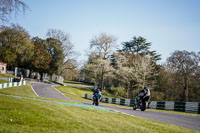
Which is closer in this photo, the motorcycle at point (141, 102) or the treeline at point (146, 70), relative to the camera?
the motorcycle at point (141, 102)

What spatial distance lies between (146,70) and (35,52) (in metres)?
33.2

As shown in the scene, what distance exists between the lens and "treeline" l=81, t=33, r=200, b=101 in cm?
4319

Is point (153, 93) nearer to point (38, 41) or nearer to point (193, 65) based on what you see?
point (193, 65)

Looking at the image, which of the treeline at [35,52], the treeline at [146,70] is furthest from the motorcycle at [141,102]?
the treeline at [35,52]

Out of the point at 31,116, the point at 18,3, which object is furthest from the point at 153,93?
the point at 31,116

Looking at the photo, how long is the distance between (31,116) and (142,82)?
46458 mm

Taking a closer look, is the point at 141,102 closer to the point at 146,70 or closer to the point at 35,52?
the point at 146,70

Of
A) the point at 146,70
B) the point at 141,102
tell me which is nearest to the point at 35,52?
the point at 146,70

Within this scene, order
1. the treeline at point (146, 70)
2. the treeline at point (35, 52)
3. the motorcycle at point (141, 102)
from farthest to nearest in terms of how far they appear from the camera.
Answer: the treeline at point (35, 52) < the treeline at point (146, 70) < the motorcycle at point (141, 102)

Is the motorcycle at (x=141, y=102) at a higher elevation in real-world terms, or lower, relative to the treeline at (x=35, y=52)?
lower

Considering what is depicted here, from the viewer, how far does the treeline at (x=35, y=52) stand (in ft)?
188

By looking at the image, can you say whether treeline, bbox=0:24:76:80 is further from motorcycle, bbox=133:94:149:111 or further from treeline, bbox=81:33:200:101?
motorcycle, bbox=133:94:149:111

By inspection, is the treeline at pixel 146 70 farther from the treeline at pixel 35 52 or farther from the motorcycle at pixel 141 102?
the motorcycle at pixel 141 102

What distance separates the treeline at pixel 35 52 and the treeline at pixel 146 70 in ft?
30.1
